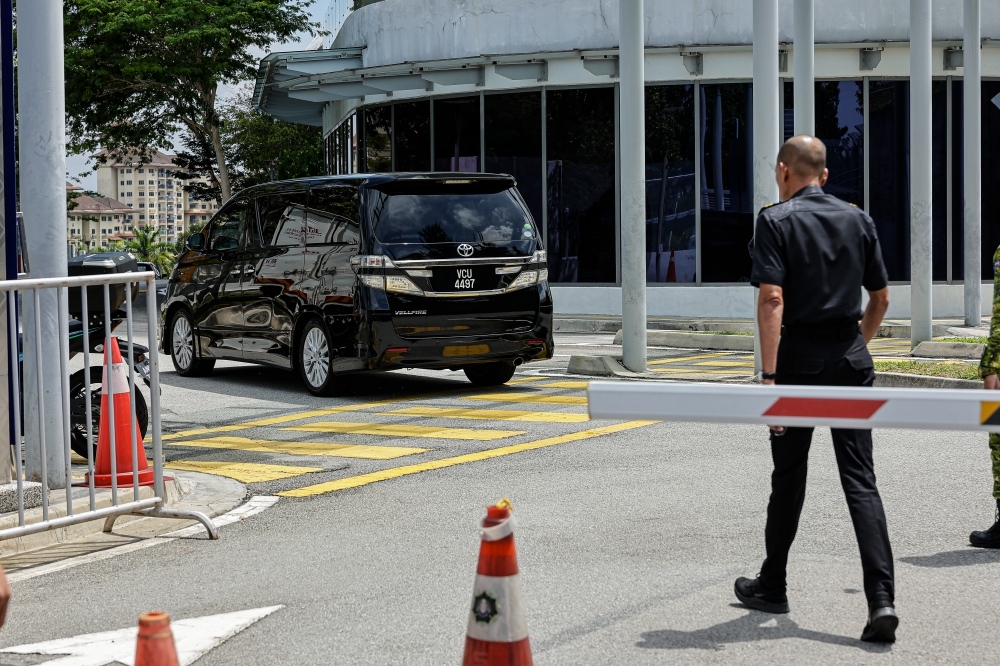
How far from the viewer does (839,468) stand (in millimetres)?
4816

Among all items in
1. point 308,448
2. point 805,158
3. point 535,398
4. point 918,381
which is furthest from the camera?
point 535,398

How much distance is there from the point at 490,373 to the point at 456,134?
12.3 metres

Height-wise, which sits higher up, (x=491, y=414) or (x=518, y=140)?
(x=518, y=140)

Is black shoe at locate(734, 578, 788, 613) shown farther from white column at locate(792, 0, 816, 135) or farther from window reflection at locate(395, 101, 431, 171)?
window reflection at locate(395, 101, 431, 171)

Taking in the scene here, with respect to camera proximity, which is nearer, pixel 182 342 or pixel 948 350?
pixel 182 342

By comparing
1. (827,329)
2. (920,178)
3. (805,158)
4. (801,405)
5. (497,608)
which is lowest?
(497,608)

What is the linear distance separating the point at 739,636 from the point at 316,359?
25.8ft

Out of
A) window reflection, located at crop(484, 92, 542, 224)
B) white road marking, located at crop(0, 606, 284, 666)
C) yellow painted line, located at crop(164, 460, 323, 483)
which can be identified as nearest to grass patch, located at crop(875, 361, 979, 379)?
yellow painted line, located at crop(164, 460, 323, 483)

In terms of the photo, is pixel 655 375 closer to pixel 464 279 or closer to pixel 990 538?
pixel 464 279

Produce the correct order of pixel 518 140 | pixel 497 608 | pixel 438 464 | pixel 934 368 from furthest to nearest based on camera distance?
pixel 518 140
pixel 934 368
pixel 438 464
pixel 497 608

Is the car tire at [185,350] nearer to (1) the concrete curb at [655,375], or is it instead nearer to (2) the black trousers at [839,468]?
(1) the concrete curb at [655,375]

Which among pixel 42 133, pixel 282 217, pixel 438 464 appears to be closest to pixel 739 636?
pixel 438 464

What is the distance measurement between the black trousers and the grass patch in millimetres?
7317

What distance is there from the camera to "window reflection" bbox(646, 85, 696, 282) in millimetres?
22734
